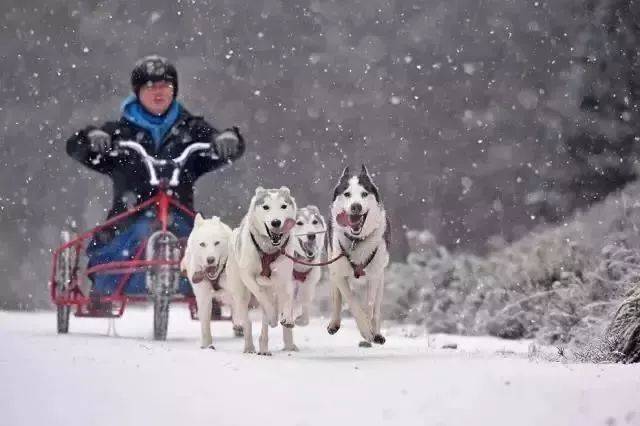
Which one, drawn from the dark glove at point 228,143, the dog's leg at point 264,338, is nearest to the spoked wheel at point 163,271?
the dark glove at point 228,143

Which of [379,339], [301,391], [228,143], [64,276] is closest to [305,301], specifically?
[379,339]

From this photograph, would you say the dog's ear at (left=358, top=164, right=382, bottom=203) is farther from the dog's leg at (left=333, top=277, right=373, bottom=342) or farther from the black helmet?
the black helmet

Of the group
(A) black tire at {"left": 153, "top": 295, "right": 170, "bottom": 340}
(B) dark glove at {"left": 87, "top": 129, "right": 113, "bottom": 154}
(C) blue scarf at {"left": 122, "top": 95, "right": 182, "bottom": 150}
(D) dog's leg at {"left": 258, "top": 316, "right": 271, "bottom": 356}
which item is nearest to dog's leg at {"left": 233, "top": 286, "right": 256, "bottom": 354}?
(D) dog's leg at {"left": 258, "top": 316, "right": 271, "bottom": 356}

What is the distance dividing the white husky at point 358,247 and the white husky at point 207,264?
129 cm

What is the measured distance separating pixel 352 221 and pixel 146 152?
3.61m

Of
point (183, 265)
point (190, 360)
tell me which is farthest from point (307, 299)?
point (190, 360)

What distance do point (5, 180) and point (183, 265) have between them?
12.7 meters

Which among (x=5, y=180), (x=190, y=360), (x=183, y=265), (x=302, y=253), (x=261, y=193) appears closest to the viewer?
(x=190, y=360)

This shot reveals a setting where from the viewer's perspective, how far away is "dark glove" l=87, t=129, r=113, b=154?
7.98 metres

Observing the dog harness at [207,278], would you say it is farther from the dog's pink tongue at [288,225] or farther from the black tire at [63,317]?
the black tire at [63,317]

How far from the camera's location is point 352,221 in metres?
5.24

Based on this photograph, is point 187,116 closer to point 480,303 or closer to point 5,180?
point 480,303

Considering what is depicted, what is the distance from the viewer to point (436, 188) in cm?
1579

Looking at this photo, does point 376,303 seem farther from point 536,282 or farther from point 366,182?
point 536,282
